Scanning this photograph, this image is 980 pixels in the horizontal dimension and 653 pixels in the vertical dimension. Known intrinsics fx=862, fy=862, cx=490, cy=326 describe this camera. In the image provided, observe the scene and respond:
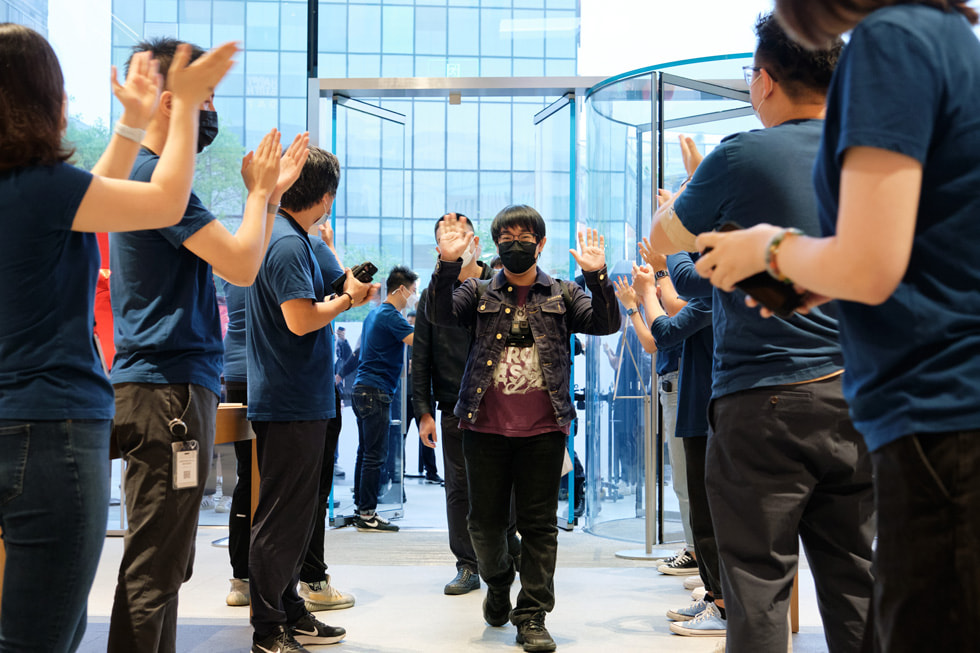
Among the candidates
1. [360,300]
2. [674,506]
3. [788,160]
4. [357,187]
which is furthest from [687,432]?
[357,187]

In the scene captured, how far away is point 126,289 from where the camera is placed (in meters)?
2.05

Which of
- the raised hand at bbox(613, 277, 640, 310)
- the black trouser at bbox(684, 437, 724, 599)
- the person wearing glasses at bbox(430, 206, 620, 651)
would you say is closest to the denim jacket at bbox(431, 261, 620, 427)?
the person wearing glasses at bbox(430, 206, 620, 651)

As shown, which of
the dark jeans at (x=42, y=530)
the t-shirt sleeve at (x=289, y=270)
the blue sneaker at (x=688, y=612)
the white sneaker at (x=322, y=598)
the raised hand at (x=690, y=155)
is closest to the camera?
the dark jeans at (x=42, y=530)

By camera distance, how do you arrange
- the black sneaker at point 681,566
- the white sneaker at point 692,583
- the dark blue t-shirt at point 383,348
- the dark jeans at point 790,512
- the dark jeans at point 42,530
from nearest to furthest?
the dark jeans at point 42,530
the dark jeans at point 790,512
the white sneaker at point 692,583
the black sneaker at point 681,566
the dark blue t-shirt at point 383,348

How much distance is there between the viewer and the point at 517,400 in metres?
3.00

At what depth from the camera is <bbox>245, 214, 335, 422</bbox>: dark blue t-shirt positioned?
2.73m

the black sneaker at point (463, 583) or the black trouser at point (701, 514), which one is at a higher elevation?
the black trouser at point (701, 514)

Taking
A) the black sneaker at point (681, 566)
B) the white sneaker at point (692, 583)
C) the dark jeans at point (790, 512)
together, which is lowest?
the black sneaker at point (681, 566)

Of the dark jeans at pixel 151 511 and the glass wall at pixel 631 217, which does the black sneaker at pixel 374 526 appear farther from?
the dark jeans at pixel 151 511

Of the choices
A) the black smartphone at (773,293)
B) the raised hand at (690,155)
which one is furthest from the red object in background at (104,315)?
the black smartphone at (773,293)

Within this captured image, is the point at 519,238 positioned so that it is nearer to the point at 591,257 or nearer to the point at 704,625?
the point at 591,257

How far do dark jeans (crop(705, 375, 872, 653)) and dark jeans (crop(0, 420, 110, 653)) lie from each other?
1.21 m

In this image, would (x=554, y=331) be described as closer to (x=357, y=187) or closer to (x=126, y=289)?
(x=126, y=289)

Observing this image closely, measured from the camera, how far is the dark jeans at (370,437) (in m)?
5.47
